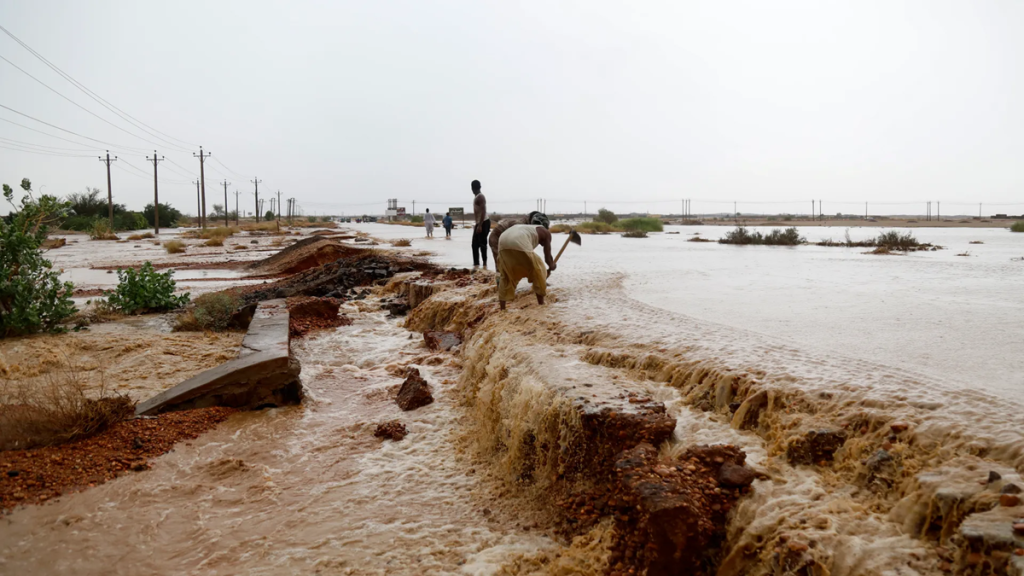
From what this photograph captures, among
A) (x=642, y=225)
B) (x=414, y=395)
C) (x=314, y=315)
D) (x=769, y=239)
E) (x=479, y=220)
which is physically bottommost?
(x=414, y=395)

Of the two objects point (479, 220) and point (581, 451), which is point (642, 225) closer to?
point (479, 220)

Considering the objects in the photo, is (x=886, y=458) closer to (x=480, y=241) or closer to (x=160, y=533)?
(x=160, y=533)

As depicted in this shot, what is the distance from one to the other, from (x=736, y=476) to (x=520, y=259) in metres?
5.28

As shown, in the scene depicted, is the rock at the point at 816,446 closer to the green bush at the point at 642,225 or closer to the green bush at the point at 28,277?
the green bush at the point at 28,277

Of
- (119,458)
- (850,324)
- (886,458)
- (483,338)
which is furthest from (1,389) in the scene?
(850,324)

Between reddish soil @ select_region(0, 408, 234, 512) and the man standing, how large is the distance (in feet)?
13.5

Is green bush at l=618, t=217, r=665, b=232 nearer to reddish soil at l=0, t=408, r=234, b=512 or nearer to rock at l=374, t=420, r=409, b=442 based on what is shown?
rock at l=374, t=420, r=409, b=442

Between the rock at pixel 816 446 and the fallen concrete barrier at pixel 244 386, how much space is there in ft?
18.5

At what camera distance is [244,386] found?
277 inches

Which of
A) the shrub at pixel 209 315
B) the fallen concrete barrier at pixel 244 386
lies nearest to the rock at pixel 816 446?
the fallen concrete barrier at pixel 244 386

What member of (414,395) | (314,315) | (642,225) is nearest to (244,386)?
(414,395)

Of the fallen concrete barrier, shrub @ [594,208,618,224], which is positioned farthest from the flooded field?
shrub @ [594,208,618,224]

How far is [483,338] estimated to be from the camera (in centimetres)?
818

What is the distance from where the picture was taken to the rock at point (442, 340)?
9281 mm
